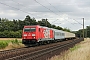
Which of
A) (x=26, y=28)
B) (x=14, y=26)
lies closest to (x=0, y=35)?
(x=14, y=26)

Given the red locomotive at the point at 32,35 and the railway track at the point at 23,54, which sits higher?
the red locomotive at the point at 32,35

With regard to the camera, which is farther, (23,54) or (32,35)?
(32,35)

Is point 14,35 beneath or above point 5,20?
beneath

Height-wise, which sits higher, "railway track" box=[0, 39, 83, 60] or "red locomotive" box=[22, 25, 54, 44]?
"red locomotive" box=[22, 25, 54, 44]

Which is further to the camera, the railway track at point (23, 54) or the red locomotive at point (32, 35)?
the red locomotive at point (32, 35)

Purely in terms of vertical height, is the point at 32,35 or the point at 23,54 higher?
the point at 32,35

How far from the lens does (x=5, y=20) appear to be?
135 metres

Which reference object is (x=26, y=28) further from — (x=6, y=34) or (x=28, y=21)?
(x=28, y=21)

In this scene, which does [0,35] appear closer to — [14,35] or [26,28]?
[14,35]

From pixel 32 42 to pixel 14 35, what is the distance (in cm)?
5990

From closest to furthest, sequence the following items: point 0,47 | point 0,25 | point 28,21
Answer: point 0,47 → point 0,25 → point 28,21

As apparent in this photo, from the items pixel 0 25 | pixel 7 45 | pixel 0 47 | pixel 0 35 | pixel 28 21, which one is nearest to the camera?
pixel 0 47

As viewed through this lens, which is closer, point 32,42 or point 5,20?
point 32,42

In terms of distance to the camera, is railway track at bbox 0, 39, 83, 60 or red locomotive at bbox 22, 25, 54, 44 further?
red locomotive at bbox 22, 25, 54, 44
